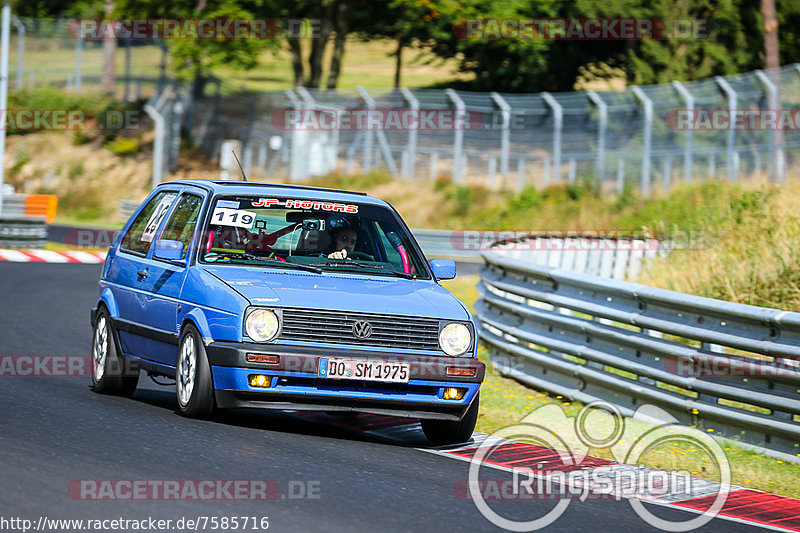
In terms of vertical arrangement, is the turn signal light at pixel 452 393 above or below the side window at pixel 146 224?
below

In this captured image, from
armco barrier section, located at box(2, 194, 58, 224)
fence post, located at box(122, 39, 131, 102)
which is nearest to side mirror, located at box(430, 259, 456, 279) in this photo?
armco barrier section, located at box(2, 194, 58, 224)

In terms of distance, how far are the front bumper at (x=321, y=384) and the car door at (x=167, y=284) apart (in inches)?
35.0

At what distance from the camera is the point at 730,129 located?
32125 millimetres

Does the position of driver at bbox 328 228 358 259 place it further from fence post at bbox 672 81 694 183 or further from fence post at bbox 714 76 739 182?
fence post at bbox 672 81 694 183

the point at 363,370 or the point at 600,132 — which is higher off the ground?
the point at 600,132

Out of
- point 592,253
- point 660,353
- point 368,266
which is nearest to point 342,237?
point 368,266

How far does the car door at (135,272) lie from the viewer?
31.5ft

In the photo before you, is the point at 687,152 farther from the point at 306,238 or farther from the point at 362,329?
the point at 362,329

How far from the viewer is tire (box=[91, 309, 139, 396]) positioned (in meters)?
9.87

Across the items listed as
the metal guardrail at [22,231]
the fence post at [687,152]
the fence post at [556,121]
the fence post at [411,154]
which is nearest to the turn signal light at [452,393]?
the metal guardrail at [22,231]

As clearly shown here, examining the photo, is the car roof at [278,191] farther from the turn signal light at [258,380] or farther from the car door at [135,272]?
the turn signal light at [258,380]

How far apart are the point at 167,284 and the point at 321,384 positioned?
67.2 inches

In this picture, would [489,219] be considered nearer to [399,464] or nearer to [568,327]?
[568,327]

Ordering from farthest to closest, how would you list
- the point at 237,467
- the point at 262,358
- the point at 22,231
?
the point at 22,231 → the point at 262,358 → the point at 237,467
